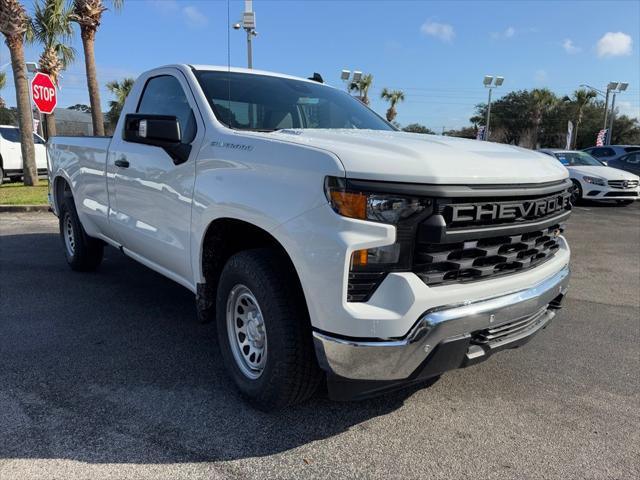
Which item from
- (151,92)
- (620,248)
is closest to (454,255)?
(151,92)

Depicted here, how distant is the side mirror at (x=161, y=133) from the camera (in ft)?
10.2

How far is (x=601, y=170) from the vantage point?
47.6 feet

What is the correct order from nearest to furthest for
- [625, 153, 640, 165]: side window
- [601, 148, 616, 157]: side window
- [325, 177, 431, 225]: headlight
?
[325, 177, 431, 225]: headlight
[625, 153, 640, 165]: side window
[601, 148, 616, 157]: side window

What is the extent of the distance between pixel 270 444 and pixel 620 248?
→ 763 centimetres

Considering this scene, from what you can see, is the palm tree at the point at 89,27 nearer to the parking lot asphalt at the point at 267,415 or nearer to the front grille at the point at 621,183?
the parking lot asphalt at the point at 267,415

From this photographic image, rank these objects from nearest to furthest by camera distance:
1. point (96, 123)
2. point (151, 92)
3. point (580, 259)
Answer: point (151, 92) → point (580, 259) → point (96, 123)

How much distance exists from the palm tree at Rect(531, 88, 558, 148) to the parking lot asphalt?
1940 inches

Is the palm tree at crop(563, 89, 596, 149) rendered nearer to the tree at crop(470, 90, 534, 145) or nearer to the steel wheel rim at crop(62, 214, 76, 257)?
the tree at crop(470, 90, 534, 145)

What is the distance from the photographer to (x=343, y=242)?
2174 mm

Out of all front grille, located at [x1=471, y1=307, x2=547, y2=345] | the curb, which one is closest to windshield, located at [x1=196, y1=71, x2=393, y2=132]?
front grille, located at [x1=471, y1=307, x2=547, y2=345]

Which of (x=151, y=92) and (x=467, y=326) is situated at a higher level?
(x=151, y=92)

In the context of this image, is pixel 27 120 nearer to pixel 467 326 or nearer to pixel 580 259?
pixel 580 259

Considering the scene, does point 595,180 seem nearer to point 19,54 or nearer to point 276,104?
point 276,104

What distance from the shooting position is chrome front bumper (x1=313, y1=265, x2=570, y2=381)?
2.24 m
